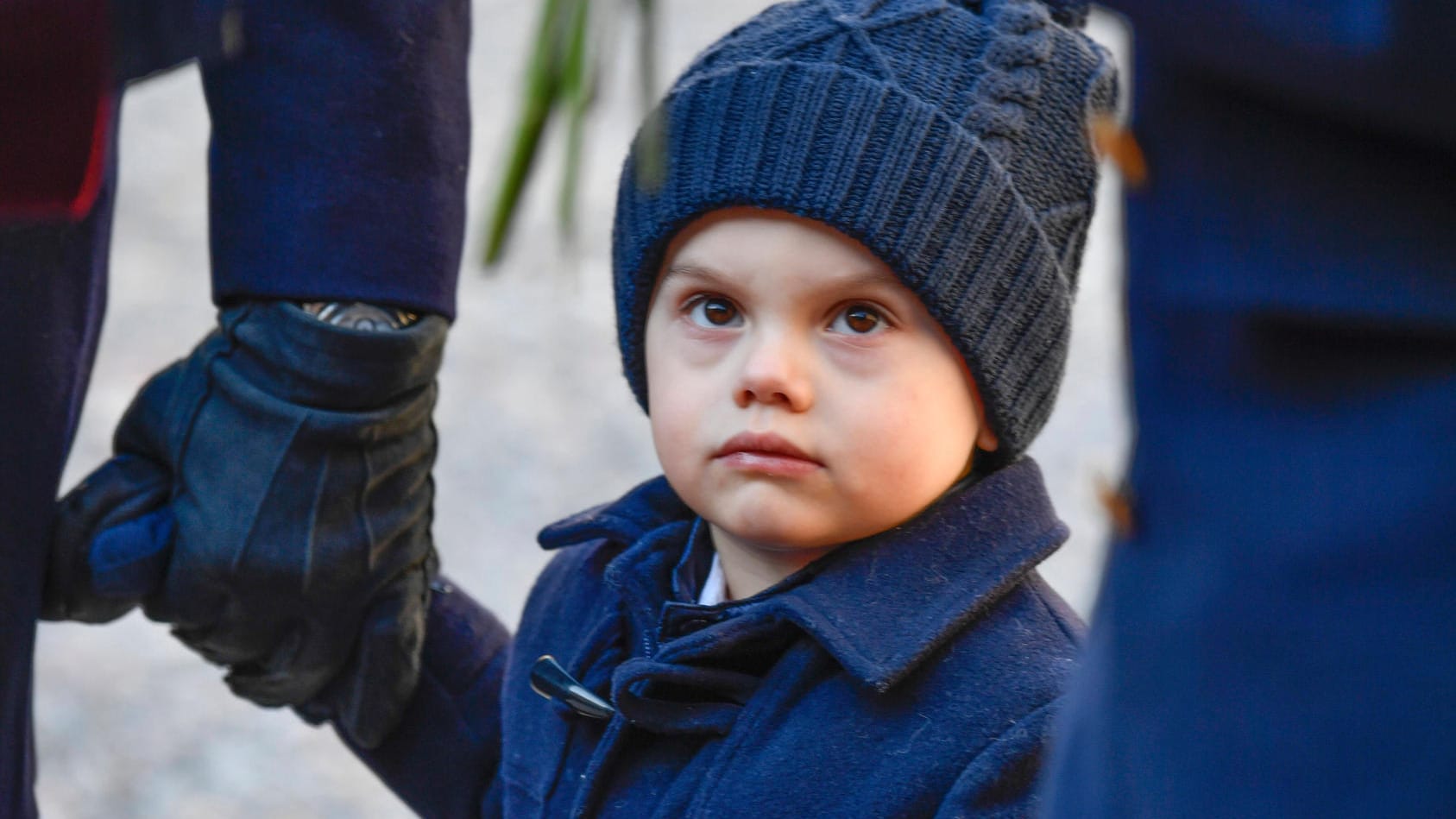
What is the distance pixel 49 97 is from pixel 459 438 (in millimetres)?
2870

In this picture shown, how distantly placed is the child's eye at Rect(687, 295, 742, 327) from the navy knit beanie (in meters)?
0.06

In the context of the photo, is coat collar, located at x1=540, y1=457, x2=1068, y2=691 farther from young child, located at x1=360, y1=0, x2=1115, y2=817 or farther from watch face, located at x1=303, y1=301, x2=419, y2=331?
watch face, located at x1=303, y1=301, x2=419, y2=331

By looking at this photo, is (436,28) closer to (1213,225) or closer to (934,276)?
(934,276)

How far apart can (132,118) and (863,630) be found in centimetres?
531

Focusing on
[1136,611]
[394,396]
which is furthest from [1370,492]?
[394,396]

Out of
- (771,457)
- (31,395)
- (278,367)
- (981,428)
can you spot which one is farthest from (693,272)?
(31,395)

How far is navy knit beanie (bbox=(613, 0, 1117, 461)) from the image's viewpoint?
121 cm

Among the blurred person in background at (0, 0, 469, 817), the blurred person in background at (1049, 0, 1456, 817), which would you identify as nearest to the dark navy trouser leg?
the blurred person in background at (0, 0, 469, 817)

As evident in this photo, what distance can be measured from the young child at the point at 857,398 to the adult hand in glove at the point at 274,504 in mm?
318

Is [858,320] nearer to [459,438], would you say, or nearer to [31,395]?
[31,395]

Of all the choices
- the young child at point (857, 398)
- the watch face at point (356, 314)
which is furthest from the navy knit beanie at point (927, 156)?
the watch face at point (356, 314)

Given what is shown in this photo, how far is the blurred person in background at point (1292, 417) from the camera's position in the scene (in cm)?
66

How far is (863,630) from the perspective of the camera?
120 centimetres

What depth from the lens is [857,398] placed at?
120 cm
